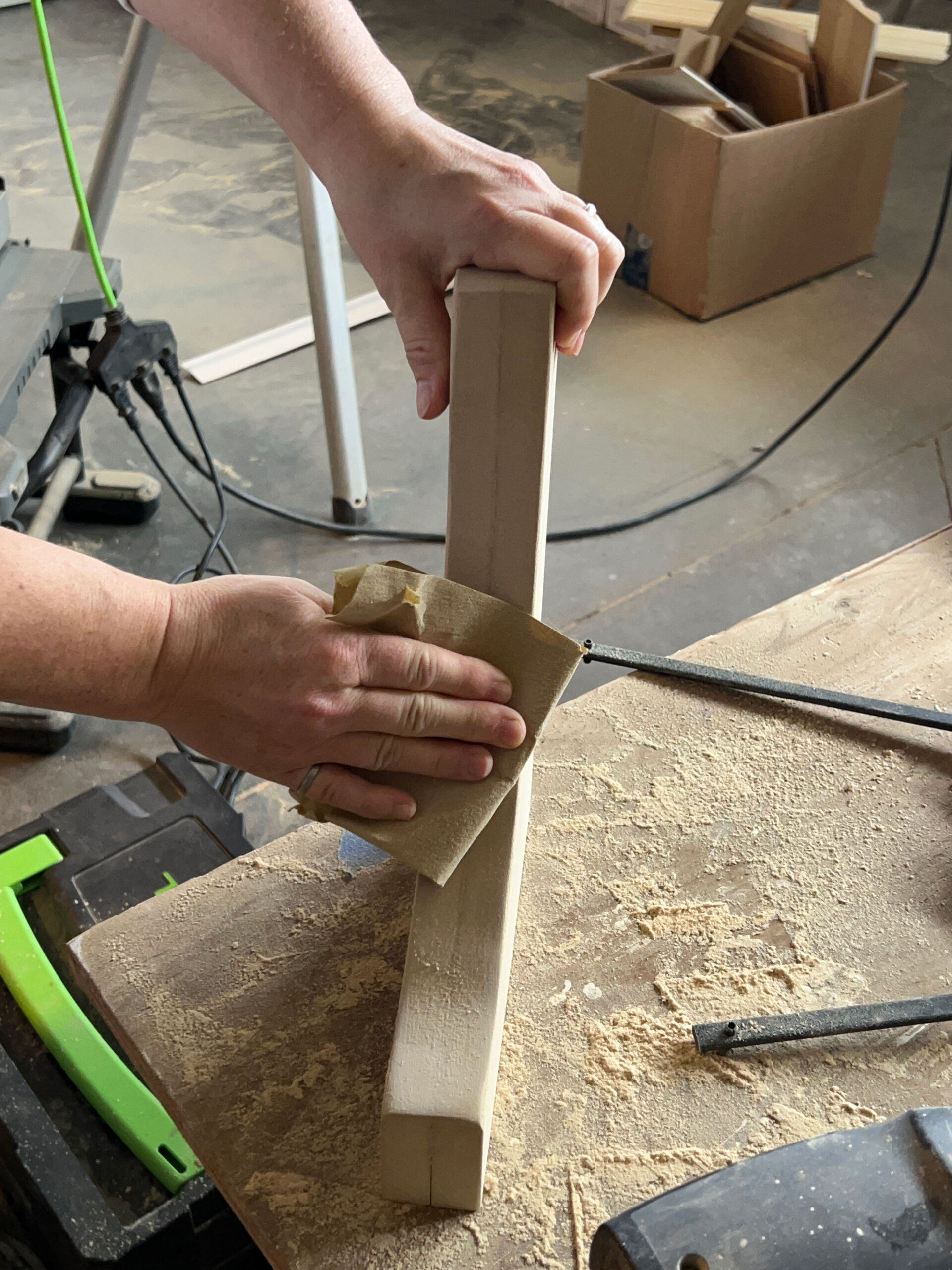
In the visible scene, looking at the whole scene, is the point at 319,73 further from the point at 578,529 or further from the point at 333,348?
the point at 578,529

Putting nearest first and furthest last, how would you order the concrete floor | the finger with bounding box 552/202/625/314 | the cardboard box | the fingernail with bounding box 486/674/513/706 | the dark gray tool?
the dark gray tool < the fingernail with bounding box 486/674/513/706 < the finger with bounding box 552/202/625/314 < the concrete floor < the cardboard box

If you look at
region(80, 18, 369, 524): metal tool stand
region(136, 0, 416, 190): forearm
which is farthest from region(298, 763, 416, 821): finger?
region(80, 18, 369, 524): metal tool stand

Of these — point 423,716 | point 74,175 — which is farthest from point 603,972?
point 74,175

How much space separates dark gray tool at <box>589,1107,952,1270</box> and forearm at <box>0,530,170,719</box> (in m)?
0.44

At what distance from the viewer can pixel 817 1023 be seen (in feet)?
2.41

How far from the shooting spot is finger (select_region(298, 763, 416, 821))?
732mm

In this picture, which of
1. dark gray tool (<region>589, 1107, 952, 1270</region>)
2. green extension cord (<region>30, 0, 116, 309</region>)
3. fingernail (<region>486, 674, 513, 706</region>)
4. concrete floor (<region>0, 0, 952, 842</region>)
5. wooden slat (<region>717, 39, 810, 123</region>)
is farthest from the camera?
wooden slat (<region>717, 39, 810, 123</region>)

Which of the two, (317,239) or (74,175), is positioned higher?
(74,175)

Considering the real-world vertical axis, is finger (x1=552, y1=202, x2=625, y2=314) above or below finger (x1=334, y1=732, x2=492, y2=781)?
above

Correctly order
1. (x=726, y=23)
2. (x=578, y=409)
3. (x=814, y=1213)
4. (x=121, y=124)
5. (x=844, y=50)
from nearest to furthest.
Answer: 1. (x=814, y=1213)
2. (x=121, y=124)
3. (x=578, y=409)
4. (x=844, y=50)
5. (x=726, y=23)

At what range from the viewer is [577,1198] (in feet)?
2.19

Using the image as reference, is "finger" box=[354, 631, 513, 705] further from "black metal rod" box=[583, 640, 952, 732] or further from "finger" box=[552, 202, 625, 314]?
"finger" box=[552, 202, 625, 314]

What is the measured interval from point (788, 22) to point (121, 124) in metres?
1.96

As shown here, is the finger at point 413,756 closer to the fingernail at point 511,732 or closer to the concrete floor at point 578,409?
the fingernail at point 511,732
